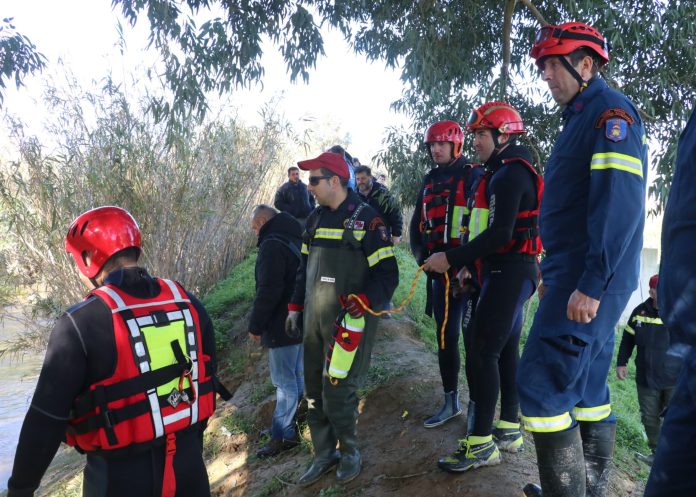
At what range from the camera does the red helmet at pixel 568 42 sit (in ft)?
8.16

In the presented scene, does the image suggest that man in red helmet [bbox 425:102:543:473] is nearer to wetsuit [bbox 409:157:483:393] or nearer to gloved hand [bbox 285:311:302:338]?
wetsuit [bbox 409:157:483:393]

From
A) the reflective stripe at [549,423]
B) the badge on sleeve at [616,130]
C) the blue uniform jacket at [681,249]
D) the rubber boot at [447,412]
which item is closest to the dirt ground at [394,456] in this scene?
the rubber boot at [447,412]

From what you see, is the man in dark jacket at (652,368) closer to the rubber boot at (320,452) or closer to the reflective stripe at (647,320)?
the reflective stripe at (647,320)

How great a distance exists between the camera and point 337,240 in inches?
138

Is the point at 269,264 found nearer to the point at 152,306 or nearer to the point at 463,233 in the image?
the point at 463,233

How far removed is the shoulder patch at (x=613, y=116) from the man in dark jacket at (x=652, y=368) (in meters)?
3.63

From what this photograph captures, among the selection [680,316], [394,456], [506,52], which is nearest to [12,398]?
[394,456]

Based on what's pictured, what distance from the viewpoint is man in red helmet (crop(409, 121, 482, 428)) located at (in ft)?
12.7

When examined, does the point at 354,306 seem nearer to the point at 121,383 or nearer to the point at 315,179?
the point at 315,179

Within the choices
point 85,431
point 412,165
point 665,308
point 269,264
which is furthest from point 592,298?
point 412,165

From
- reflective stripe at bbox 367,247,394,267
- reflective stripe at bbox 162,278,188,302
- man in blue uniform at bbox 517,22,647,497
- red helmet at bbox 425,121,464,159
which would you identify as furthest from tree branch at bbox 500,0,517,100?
reflective stripe at bbox 162,278,188,302

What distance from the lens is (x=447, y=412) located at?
402 centimetres

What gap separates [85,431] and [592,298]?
2.03 metres

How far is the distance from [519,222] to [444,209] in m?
0.83
